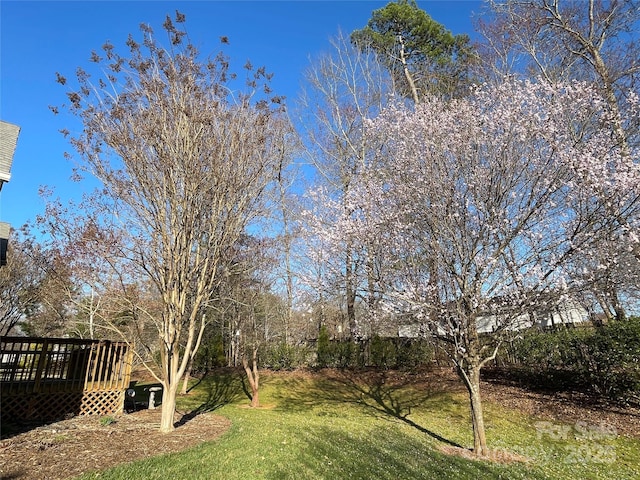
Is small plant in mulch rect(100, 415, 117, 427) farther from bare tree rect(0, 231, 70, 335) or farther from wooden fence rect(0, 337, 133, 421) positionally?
bare tree rect(0, 231, 70, 335)

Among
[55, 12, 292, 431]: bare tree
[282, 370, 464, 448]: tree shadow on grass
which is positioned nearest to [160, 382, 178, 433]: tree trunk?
[55, 12, 292, 431]: bare tree

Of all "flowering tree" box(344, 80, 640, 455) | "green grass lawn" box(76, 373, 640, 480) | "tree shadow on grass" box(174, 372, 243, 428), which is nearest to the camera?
"green grass lawn" box(76, 373, 640, 480)

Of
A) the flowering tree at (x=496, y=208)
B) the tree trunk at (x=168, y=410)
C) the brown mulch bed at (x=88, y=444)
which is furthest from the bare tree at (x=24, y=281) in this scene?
the flowering tree at (x=496, y=208)

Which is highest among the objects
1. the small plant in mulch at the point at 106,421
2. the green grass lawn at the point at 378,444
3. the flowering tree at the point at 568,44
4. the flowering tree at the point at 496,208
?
the flowering tree at the point at 568,44

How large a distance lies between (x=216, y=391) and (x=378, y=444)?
351 inches

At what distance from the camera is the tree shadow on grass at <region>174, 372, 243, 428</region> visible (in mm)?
9945

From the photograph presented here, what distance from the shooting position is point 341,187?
15.5 m

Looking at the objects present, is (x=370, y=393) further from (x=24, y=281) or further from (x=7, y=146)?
(x=24, y=281)

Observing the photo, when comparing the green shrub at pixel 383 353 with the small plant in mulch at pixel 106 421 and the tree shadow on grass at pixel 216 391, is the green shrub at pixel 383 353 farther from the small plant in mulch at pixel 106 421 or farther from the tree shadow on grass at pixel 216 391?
the small plant in mulch at pixel 106 421

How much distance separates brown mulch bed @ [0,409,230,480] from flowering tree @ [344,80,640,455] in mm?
4824

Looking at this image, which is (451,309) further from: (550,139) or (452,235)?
(550,139)

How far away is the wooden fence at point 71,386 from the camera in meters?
8.18

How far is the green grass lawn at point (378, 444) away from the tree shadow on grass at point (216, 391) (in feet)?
0.61

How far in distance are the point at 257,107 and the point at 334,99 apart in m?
9.01
